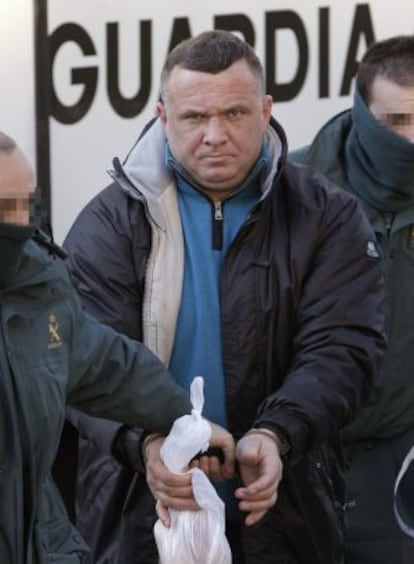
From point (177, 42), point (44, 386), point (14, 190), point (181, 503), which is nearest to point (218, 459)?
point (181, 503)

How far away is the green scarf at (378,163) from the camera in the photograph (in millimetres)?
4711

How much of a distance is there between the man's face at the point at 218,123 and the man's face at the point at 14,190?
696 mm

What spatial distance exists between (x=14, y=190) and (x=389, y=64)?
61.3 inches

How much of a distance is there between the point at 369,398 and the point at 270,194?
0.59m

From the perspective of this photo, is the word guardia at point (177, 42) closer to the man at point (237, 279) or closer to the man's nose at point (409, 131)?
the man's nose at point (409, 131)

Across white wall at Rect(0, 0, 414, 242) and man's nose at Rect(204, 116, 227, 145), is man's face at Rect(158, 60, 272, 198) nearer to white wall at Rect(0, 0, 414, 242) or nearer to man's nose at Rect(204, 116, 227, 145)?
man's nose at Rect(204, 116, 227, 145)

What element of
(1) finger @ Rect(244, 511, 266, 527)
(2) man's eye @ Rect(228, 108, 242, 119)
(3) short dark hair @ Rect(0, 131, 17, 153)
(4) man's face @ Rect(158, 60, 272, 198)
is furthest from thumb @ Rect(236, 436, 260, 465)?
(3) short dark hair @ Rect(0, 131, 17, 153)

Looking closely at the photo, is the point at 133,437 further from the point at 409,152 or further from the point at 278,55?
the point at 278,55

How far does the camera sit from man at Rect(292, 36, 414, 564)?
4.74 m

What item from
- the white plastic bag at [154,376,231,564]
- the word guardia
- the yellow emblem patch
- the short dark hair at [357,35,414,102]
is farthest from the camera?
the word guardia

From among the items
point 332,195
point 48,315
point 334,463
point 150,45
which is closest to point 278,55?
point 150,45

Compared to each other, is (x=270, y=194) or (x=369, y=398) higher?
(x=270, y=194)

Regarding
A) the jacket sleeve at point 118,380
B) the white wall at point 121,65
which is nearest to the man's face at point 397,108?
the white wall at point 121,65

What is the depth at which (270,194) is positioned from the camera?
4234mm
